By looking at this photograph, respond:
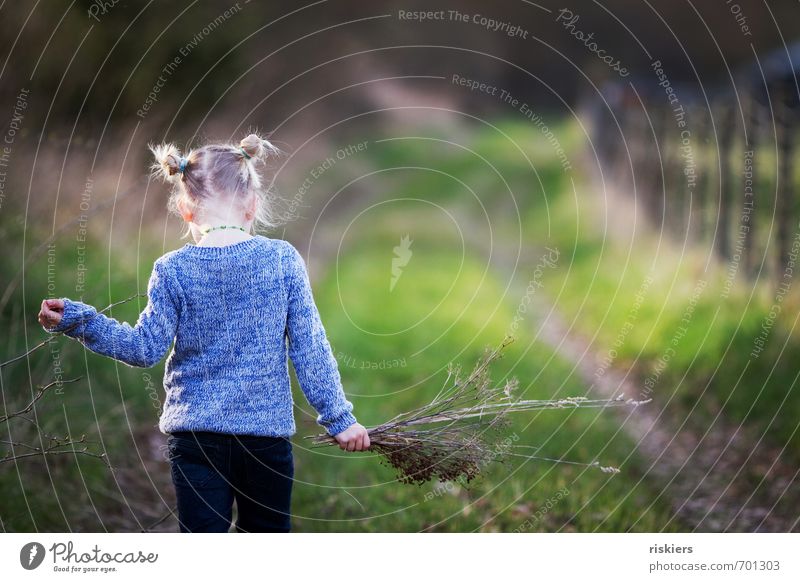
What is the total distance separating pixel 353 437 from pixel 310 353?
29 cm

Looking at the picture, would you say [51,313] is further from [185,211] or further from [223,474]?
[223,474]

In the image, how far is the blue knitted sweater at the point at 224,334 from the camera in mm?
2975

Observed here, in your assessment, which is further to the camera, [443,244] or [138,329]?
[443,244]

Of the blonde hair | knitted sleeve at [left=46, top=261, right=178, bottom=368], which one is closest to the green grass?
knitted sleeve at [left=46, top=261, right=178, bottom=368]

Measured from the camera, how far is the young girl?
117 inches

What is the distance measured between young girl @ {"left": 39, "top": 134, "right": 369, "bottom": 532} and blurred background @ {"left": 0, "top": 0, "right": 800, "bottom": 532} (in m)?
0.56

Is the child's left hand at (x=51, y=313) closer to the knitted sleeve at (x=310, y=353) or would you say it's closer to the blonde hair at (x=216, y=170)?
the blonde hair at (x=216, y=170)

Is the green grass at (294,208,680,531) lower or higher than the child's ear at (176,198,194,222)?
lower

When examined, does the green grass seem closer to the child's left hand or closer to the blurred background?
the blurred background

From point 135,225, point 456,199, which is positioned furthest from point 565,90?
point 135,225

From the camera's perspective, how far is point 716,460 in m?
5.25

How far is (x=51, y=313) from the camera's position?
9.55ft

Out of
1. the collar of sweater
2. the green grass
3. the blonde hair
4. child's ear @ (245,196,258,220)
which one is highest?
the blonde hair

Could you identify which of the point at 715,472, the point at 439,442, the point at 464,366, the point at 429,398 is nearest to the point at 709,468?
the point at 715,472
